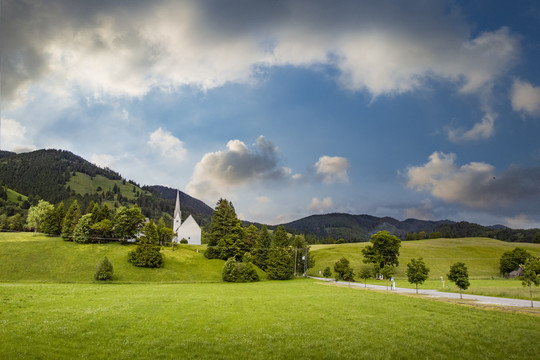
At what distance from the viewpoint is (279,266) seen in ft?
248

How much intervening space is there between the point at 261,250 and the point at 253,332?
7039 cm

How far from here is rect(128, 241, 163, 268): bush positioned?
218 feet

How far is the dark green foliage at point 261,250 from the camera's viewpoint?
85.6 meters

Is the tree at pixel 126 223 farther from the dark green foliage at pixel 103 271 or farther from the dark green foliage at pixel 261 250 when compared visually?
the dark green foliage at pixel 261 250

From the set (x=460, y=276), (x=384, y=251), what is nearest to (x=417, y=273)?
(x=460, y=276)

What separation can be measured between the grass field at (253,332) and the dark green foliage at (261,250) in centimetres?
6163

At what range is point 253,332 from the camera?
56.9ft

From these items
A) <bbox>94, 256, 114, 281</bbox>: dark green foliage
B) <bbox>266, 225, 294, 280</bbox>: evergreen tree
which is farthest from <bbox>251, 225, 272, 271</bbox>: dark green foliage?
<bbox>94, 256, 114, 281</bbox>: dark green foliage

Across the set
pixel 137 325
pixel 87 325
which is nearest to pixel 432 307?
pixel 137 325

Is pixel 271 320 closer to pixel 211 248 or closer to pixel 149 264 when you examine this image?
pixel 149 264

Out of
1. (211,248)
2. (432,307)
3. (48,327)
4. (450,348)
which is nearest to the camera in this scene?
(450,348)

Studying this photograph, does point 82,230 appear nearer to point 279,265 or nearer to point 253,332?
point 279,265

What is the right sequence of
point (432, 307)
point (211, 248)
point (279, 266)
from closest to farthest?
point (432, 307) → point (279, 266) → point (211, 248)

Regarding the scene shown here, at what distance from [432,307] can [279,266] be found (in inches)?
2022
